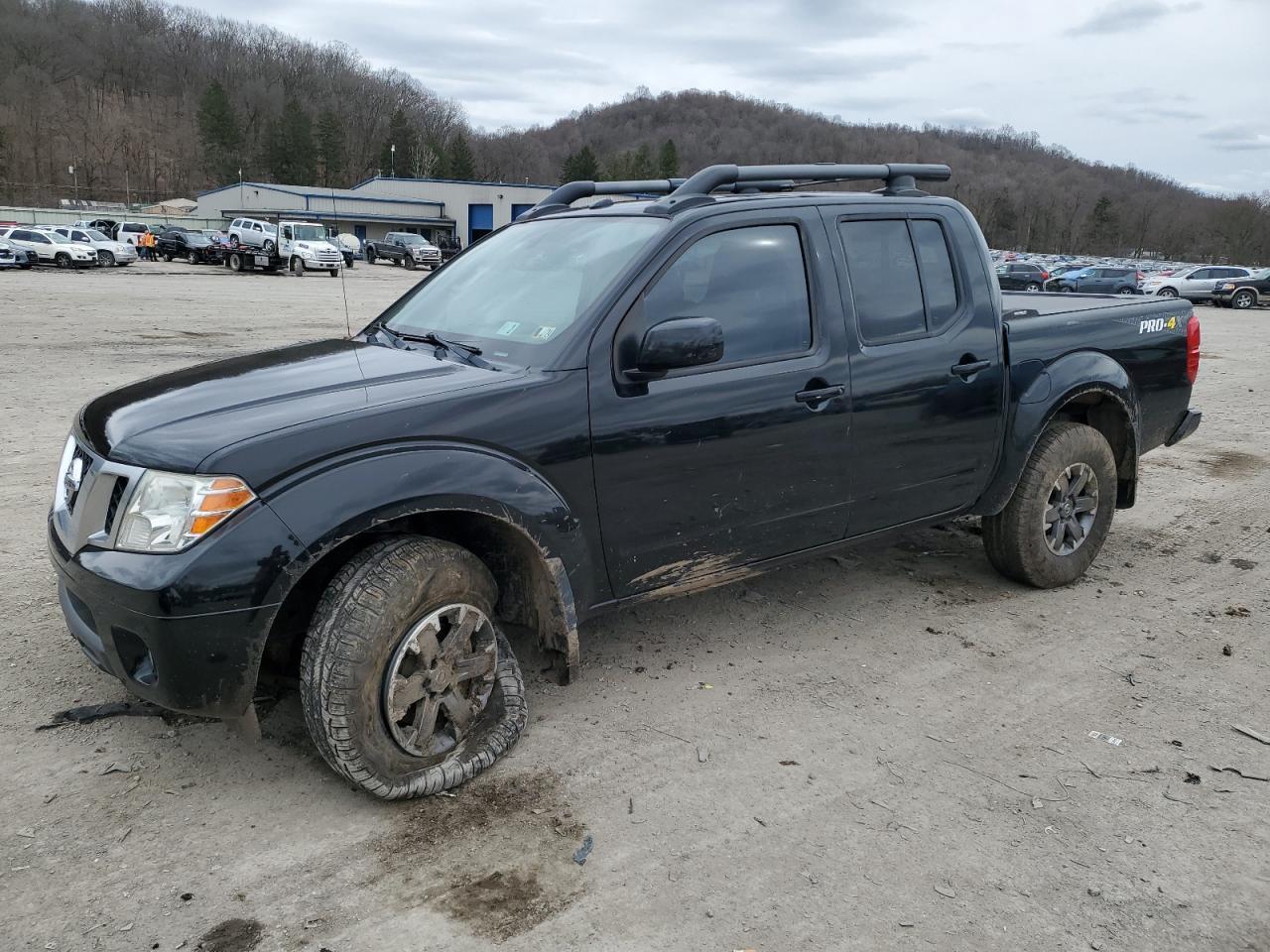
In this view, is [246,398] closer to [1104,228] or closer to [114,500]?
[114,500]

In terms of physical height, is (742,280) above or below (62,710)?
above

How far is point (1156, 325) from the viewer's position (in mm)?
5191

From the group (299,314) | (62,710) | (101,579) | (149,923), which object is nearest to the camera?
(149,923)

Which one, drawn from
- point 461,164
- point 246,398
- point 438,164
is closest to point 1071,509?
point 246,398

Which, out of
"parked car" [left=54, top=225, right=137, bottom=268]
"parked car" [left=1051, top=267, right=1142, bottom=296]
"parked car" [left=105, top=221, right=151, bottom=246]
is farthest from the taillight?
"parked car" [left=105, top=221, right=151, bottom=246]

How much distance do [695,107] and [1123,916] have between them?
169 metres

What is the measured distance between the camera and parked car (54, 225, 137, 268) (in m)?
35.5

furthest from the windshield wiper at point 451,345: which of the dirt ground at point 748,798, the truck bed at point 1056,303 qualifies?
the truck bed at point 1056,303

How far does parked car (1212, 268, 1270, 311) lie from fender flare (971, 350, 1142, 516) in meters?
38.7

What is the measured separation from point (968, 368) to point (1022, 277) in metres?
37.3

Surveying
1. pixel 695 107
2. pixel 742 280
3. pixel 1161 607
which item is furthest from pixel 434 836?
pixel 695 107

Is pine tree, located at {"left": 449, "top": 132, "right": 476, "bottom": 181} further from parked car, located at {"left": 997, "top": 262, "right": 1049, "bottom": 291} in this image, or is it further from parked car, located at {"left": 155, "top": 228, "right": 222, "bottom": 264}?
parked car, located at {"left": 997, "top": 262, "right": 1049, "bottom": 291}

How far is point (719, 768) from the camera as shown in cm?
326

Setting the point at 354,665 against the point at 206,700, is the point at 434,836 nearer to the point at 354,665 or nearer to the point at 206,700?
the point at 354,665
